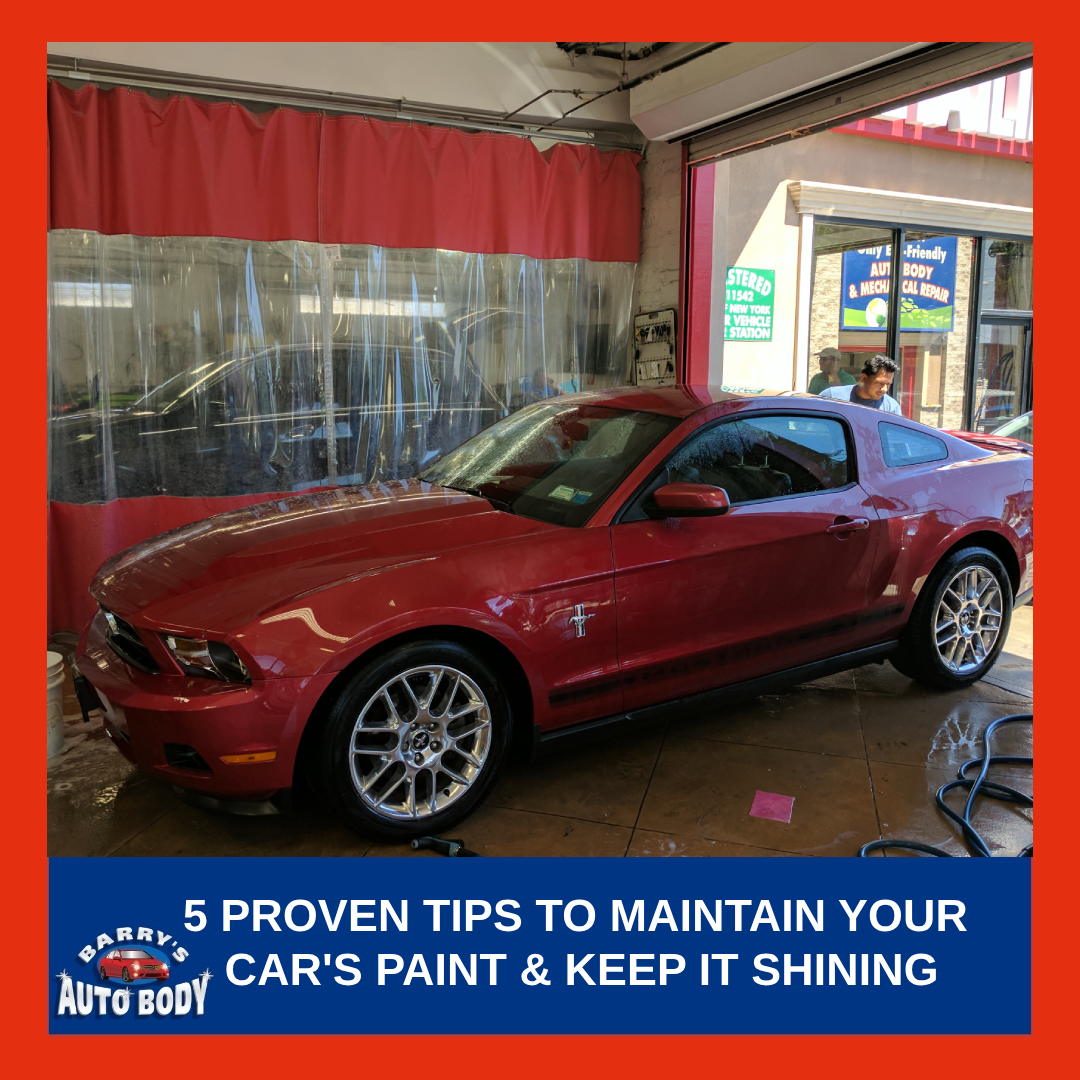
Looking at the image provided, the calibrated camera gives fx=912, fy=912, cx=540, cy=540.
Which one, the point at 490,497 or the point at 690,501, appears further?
the point at 490,497

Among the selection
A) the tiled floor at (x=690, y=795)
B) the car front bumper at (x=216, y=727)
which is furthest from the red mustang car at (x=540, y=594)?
the tiled floor at (x=690, y=795)

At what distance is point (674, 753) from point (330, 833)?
1402mm

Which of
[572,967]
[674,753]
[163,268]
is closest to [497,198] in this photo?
[163,268]

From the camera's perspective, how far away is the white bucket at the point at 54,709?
11.9 feet

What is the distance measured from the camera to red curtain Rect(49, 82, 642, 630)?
16.7 ft

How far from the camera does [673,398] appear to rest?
12.5 feet

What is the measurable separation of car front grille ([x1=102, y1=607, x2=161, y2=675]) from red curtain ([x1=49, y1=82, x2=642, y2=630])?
2518 millimetres

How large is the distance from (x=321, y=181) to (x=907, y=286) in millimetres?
6856

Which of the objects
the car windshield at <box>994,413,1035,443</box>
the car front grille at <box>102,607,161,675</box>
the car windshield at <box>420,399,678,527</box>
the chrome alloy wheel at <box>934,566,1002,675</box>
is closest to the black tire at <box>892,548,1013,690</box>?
the chrome alloy wheel at <box>934,566,1002,675</box>

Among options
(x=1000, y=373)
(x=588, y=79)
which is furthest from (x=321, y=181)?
(x=1000, y=373)

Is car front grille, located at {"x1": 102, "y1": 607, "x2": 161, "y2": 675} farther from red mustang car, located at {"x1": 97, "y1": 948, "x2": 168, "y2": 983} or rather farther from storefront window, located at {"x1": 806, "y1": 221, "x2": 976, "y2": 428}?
storefront window, located at {"x1": 806, "y1": 221, "x2": 976, "y2": 428}

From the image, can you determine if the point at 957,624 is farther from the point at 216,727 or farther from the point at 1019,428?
the point at 1019,428

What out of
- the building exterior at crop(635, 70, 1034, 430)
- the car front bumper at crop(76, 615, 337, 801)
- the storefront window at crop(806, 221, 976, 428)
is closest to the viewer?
the car front bumper at crop(76, 615, 337, 801)

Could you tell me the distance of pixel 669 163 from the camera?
6672 mm
